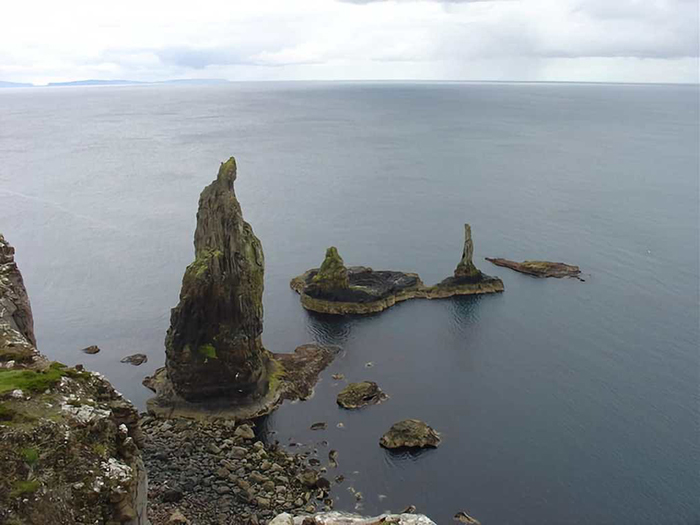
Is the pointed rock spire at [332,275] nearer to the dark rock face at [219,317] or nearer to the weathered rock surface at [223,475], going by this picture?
the dark rock face at [219,317]

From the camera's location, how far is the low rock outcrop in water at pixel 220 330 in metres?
60.7

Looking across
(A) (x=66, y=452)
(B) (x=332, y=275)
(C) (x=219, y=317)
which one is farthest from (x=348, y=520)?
(B) (x=332, y=275)

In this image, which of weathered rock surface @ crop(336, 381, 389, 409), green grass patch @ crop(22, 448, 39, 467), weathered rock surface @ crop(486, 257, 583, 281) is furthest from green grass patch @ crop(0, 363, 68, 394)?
weathered rock surface @ crop(486, 257, 583, 281)

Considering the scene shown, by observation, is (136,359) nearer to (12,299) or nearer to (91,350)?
(91,350)

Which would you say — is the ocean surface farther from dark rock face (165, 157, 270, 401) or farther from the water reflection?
dark rock face (165, 157, 270, 401)

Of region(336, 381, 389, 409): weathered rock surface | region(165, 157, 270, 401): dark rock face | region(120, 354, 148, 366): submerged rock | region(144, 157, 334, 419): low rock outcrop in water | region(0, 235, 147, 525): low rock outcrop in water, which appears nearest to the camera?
region(0, 235, 147, 525): low rock outcrop in water

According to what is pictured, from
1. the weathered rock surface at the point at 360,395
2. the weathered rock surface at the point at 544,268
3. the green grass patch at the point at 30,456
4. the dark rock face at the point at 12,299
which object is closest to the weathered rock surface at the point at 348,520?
the green grass patch at the point at 30,456

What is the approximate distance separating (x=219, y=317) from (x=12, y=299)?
2262 centimetres

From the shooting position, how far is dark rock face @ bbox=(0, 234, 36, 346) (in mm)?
40906

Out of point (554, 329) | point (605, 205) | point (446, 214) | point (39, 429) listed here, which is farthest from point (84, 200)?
point (39, 429)

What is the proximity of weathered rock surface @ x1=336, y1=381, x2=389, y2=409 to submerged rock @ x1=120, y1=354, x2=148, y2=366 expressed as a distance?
24.2 meters

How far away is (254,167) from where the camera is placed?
627ft

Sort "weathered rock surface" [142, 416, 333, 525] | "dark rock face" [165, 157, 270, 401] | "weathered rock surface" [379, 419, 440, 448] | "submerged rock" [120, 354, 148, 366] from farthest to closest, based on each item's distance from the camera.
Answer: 1. "submerged rock" [120, 354, 148, 366]
2. "dark rock face" [165, 157, 270, 401]
3. "weathered rock surface" [379, 419, 440, 448]
4. "weathered rock surface" [142, 416, 333, 525]

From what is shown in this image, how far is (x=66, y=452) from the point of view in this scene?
1013 inches
